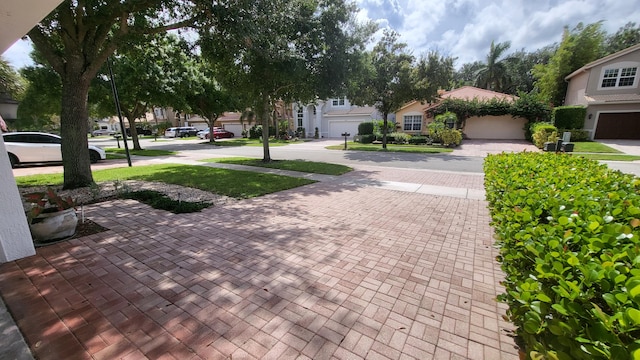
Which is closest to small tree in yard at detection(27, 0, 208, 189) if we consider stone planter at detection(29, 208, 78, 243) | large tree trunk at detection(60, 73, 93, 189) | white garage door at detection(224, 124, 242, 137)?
large tree trunk at detection(60, 73, 93, 189)

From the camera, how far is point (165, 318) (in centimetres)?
261

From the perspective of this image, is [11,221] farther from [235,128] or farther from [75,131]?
[235,128]

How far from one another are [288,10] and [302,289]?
9612 millimetres

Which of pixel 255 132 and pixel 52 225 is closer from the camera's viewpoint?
pixel 52 225

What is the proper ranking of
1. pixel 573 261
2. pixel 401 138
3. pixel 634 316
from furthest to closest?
pixel 401 138 → pixel 573 261 → pixel 634 316

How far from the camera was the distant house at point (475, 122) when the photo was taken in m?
25.1

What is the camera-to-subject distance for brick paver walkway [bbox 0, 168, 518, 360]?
2322mm

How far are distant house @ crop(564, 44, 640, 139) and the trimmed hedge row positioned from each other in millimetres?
25977

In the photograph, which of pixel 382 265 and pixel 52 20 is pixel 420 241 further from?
pixel 52 20

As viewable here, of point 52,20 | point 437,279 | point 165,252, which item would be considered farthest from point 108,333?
point 52,20

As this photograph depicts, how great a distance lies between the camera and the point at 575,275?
1480mm

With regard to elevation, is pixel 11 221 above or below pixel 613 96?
below

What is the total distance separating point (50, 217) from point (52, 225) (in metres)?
0.13

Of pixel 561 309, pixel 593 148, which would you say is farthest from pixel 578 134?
pixel 561 309
